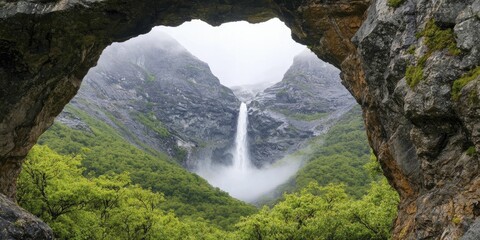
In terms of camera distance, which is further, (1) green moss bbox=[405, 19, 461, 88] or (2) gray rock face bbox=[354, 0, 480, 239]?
A: (1) green moss bbox=[405, 19, 461, 88]

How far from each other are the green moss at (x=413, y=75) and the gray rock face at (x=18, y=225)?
61.1 ft

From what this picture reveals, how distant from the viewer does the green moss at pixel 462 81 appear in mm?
14857

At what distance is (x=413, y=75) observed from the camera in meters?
17.2

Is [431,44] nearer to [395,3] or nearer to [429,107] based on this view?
[429,107]

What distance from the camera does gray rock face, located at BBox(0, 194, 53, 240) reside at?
2000 cm

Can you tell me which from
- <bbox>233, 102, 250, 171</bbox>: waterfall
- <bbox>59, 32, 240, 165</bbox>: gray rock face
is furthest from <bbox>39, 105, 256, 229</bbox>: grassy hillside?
<bbox>233, 102, 250, 171</bbox>: waterfall

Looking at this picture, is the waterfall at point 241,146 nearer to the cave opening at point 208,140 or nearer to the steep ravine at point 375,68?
the cave opening at point 208,140

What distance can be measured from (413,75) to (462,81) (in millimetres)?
2238

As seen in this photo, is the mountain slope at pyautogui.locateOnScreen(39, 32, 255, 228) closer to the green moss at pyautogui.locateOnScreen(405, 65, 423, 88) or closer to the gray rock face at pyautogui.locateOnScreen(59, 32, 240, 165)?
the gray rock face at pyautogui.locateOnScreen(59, 32, 240, 165)

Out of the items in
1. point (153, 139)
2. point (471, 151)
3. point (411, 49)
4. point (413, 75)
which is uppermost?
point (411, 49)

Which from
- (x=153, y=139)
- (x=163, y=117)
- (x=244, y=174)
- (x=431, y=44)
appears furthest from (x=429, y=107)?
(x=163, y=117)

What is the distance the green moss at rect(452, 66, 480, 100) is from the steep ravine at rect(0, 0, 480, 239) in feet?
0.12

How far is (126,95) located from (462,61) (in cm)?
19138

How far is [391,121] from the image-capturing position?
20516 millimetres
